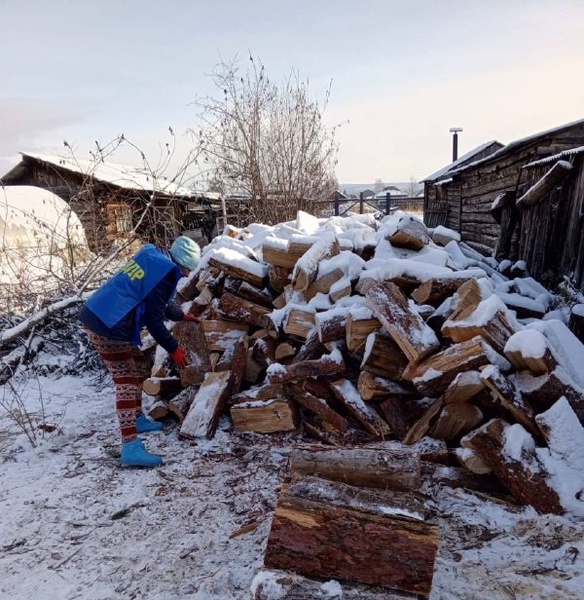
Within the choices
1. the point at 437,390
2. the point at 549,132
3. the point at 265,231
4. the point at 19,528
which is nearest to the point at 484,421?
the point at 437,390

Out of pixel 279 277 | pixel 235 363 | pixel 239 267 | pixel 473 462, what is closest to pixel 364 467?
pixel 473 462

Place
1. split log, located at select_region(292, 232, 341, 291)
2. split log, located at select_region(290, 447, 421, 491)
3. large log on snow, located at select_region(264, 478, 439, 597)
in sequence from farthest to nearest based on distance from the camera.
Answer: split log, located at select_region(292, 232, 341, 291), split log, located at select_region(290, 447, 421, 491), large log on snow, located at select_region(264, 478, 439, 597)

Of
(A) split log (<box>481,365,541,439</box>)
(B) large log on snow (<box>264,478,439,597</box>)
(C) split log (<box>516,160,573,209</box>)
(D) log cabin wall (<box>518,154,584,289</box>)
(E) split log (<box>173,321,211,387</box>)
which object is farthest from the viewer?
(C) split log (<box>516,160,573,209</box>)

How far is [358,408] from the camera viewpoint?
10.5 ft

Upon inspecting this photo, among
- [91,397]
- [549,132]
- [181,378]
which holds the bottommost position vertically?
[91,397]

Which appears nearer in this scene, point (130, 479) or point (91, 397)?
point (130, 479)

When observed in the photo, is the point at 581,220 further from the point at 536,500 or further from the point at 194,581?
the point at 194,581

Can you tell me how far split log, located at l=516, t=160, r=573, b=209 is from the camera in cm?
427

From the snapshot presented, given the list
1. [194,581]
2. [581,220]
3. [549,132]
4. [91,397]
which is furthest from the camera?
[549,132]

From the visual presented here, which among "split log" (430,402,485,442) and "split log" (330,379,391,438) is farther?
"split log" (330,379,391,438)

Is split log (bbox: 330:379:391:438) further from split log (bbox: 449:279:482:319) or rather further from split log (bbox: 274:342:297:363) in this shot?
split log (bbox: 449:279:482:319)

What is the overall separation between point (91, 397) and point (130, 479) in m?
1.78

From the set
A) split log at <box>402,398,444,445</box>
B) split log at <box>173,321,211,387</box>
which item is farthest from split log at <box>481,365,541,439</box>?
split log at <box>173,321,211,387</box>

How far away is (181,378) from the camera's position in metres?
3.95
